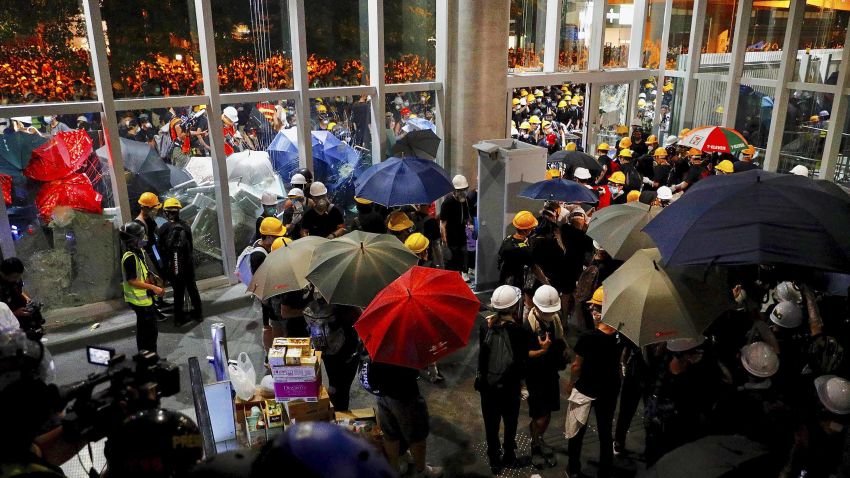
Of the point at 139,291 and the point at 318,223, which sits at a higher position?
the point at 318,223

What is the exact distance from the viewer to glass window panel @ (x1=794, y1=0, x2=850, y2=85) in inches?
444

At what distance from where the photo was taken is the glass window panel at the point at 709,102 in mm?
13820

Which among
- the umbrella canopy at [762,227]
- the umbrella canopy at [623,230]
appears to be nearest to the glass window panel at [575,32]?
the umbrella canopy at [623,230]

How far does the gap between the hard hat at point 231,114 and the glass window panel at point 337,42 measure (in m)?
1.34

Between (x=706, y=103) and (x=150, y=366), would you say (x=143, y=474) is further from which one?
(x=706, y=103)

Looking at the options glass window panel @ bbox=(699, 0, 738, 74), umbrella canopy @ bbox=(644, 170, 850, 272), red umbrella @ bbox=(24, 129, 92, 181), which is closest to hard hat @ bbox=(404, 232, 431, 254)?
umbrella canopy @ bbox=(644, 170, 850, 272)

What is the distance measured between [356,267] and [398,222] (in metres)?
2.60

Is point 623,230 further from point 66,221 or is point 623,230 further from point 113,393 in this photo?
point 66,221

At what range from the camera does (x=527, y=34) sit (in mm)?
13344

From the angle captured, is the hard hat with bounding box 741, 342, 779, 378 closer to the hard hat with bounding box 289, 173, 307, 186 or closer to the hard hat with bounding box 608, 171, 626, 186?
the hard hat with bounding box 608, 171, 626, 186

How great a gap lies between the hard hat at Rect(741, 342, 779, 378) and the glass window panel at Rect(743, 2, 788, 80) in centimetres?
1008

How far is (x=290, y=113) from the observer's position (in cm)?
1003

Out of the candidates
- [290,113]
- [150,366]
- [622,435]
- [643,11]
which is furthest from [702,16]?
[150,366]

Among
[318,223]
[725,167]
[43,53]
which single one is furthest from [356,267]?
[725,167]
